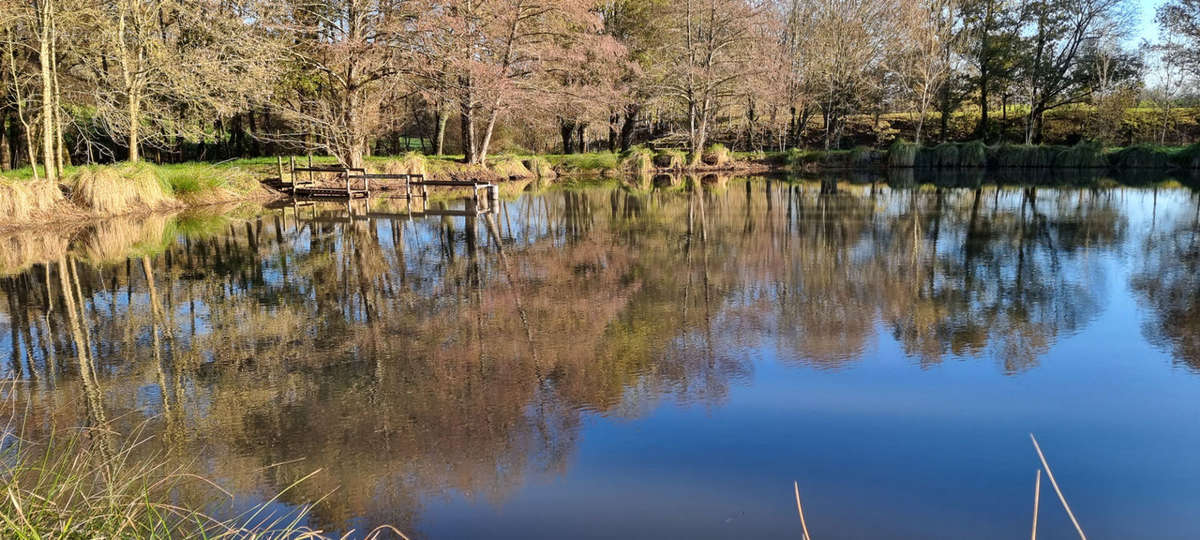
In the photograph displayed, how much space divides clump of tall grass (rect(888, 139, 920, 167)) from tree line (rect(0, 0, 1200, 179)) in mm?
1369

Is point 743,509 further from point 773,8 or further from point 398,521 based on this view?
point 773,8

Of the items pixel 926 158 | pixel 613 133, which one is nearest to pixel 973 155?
pixel 926 158

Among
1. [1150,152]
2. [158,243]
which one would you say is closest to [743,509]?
[158,243]

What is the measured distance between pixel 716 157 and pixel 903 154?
8165mm

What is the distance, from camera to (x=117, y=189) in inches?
679

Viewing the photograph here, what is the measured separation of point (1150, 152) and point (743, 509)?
35037mm

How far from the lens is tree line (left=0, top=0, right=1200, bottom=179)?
72.3 feet

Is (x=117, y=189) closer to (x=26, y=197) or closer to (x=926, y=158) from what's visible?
(x=26, y=197)

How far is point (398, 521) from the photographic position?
3.96m

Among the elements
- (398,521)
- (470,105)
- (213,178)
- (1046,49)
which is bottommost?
(398,521)

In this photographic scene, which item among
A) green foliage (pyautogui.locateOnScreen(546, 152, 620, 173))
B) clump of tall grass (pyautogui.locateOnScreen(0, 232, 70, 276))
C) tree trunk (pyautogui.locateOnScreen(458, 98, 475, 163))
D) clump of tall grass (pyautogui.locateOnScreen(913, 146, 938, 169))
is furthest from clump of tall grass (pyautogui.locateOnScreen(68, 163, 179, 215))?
clump of tall grass (pyautogui.locateOnScreen(913, 146, 938, 169))

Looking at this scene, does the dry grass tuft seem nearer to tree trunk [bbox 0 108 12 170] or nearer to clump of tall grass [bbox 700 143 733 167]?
tree trunk [bbox 0 108 12 170]

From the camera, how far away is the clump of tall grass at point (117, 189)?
16.8 meters

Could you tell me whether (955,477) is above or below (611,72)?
below
